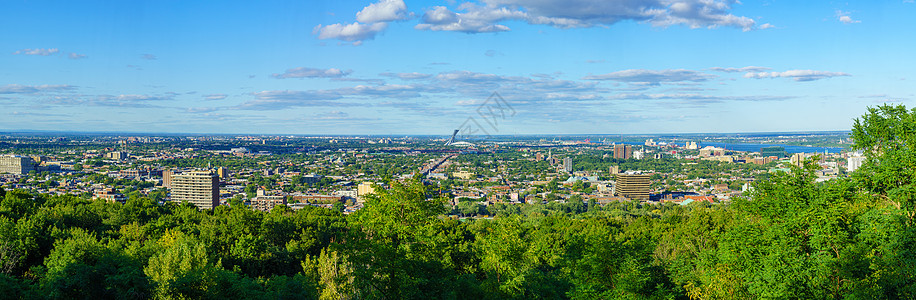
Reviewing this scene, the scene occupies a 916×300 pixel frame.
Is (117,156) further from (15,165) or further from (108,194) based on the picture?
(108,194)

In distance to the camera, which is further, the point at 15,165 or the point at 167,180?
the point at 15,165

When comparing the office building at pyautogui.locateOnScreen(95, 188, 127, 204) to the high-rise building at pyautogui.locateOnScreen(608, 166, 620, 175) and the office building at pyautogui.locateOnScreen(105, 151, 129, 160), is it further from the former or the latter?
the high-rise building at pyautogui.locateOnScreen(608, 166, 620, 175)

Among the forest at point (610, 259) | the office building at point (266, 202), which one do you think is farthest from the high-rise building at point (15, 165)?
the forest at point (610, 259)

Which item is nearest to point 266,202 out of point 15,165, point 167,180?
point 167,180

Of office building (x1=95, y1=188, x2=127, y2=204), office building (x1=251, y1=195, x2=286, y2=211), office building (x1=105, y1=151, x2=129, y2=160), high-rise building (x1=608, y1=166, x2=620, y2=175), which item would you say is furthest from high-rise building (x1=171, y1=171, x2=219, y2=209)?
high-rise building (x1=608, y1=166, x2=620, y2=175)

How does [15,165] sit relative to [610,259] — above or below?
below

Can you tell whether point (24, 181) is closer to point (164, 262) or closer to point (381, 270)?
point (164, 262)

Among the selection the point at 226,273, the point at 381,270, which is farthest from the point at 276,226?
the point at 381,270

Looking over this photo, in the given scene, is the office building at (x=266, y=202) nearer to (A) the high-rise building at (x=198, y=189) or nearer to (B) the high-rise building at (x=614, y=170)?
(A) the high-rise building at (x=198, y=189)
